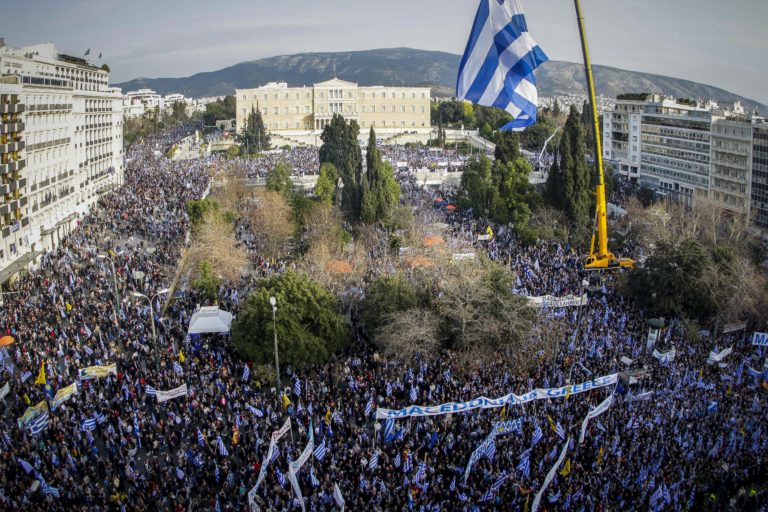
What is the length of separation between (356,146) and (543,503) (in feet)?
135

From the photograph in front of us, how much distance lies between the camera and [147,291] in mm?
31422

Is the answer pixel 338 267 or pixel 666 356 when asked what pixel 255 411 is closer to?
pixel 338 267

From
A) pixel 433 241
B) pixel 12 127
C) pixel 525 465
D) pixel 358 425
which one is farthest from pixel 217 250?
pixel 525 465

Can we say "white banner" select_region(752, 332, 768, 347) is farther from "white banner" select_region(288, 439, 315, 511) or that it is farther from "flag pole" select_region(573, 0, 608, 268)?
"white banner" select_region(288, 439, 315, 511)

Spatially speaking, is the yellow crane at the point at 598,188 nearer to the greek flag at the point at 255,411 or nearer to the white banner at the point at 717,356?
the white banner at the point at 717,356

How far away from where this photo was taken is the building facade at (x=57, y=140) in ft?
125

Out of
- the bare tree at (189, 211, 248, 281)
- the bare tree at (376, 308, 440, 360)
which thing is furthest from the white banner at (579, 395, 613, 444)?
the bare tree at (189, 211, 248, 281)

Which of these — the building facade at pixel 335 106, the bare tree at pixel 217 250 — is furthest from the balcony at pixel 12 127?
the building facade at pixel 335 106

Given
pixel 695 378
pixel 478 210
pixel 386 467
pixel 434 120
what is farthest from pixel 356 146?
pixel 434 120

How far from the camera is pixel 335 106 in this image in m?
108

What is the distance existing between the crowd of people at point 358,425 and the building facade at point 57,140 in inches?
461

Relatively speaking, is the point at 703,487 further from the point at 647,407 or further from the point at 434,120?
the point at 434,120

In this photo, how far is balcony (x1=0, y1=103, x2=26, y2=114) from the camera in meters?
33.8

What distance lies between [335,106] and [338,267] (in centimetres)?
7843
